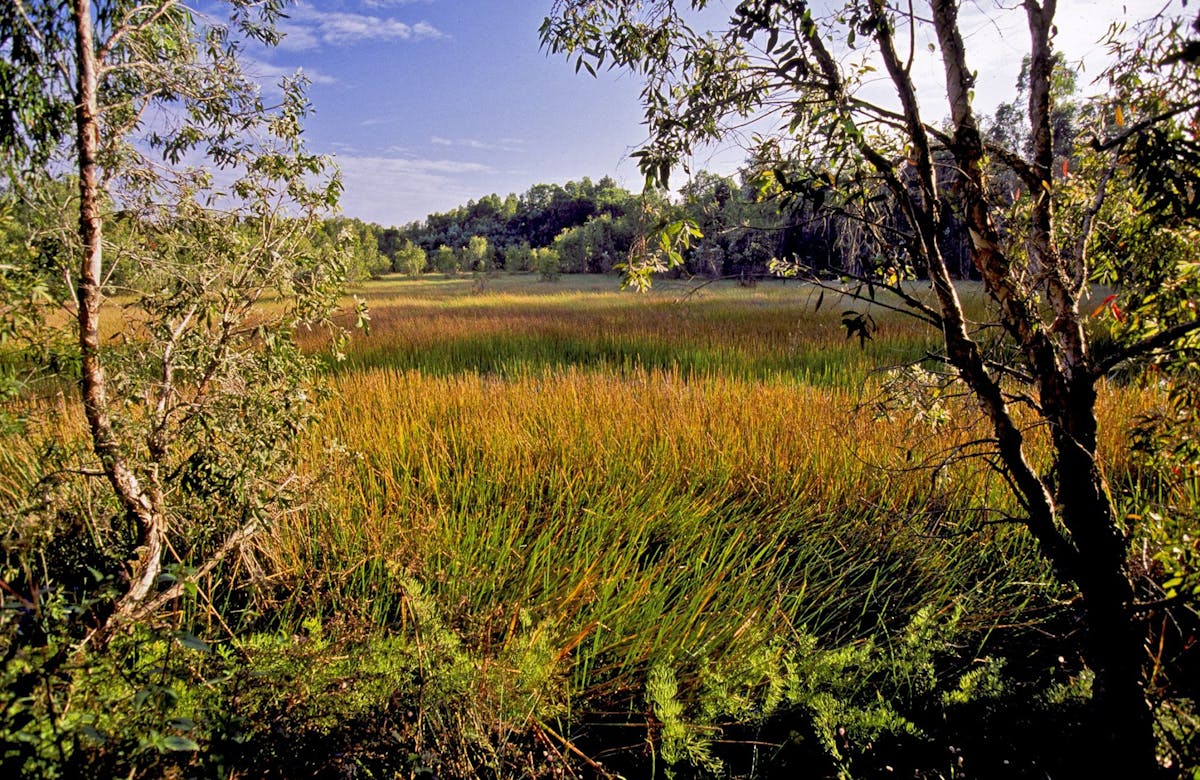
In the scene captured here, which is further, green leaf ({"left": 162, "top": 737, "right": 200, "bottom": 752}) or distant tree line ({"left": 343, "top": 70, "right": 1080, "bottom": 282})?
distant tree line ({"left": 343, "top": 70, "right": 1080, "bottom": 282})

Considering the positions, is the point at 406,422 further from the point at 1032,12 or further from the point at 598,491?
the point at 1032,12

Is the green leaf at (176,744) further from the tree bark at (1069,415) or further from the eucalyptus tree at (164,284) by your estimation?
the tree bark at (1069,415)

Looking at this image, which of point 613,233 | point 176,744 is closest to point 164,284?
point 176,744

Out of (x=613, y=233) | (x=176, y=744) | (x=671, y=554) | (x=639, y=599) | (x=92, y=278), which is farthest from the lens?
(x=613, y=233)

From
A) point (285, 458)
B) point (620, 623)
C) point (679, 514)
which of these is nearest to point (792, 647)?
point (620, 623)

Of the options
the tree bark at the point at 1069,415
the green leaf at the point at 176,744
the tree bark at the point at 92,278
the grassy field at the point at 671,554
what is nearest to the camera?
the green leaf at the point at 176,744

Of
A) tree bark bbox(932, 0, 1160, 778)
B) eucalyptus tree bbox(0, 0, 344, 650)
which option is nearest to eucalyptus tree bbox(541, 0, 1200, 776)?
tree bark bbox(932, 0, 1160, 778)

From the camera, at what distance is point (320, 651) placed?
1915 mm

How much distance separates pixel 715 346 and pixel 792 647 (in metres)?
7.50

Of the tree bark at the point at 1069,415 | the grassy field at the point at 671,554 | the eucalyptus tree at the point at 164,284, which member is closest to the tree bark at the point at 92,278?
the eucalyptus tree at the point at 164,284

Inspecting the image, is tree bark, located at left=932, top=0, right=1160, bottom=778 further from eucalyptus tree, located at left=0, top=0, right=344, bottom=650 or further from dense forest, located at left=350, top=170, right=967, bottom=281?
eucalyptus tree, located at left=0, top=0, right=344, bottom=650

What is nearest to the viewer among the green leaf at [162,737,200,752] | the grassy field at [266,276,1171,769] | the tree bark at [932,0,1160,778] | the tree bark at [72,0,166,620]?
the green leaf at [162,737,200,752]

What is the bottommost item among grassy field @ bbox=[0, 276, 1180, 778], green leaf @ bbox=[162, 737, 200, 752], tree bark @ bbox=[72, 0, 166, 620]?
grassy field @ bbox=[0, 276, 1180, 778]

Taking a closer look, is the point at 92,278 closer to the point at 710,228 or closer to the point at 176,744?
the point at 176,744
